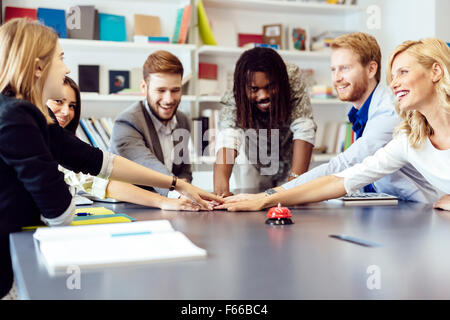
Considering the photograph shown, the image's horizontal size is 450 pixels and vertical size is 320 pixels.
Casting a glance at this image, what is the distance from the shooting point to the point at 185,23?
3.38 metres

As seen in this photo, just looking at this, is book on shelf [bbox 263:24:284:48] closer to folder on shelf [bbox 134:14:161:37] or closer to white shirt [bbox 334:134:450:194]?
folder on shelf [bbox 134:14:161:37]

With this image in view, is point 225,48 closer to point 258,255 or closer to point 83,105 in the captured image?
point 83,105

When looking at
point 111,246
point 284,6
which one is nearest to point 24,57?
point 111,246

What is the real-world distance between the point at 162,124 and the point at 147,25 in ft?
4.53

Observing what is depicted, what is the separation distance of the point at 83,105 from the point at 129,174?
215 cm

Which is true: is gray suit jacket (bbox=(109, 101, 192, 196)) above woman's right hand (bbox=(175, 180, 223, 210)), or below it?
above

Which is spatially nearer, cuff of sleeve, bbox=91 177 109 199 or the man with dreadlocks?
cuff of sleeve, bbox=91 177 109 199

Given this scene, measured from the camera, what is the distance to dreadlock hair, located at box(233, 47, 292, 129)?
2.28 metres

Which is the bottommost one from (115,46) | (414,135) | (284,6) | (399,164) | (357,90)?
(399,164)

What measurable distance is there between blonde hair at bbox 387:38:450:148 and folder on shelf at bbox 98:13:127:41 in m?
2.25

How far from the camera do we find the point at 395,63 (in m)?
1.65

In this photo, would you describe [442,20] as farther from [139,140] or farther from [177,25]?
[139,140]

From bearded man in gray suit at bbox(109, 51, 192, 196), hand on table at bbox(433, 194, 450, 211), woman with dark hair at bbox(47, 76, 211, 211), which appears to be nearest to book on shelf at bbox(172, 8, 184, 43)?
bearded man in gray suit at bbox(109, 51, 192, 196)
